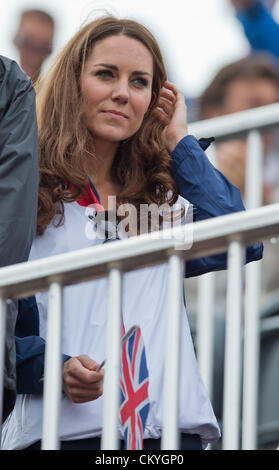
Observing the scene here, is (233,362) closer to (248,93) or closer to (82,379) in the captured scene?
(82,379)

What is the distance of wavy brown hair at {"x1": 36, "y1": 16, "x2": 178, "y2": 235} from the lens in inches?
146

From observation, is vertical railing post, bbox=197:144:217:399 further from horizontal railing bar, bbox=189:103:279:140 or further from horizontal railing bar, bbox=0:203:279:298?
horizontal railing bar, bbox=0:203:279:298

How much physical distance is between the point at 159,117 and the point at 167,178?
0.26m

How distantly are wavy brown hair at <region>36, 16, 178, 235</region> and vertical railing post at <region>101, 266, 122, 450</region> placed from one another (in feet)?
2.18

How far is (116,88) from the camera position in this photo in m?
3.75

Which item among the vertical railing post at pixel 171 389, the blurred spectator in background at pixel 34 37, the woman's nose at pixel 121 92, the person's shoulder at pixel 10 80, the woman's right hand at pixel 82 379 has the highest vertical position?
the blurred spectator in background at pixel 34 37

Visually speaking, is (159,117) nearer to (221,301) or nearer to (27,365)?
(27,365)

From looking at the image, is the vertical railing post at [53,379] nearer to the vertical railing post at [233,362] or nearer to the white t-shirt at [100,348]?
the white t-shirt at [100,348]

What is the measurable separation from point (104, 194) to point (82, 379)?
75 centimetres

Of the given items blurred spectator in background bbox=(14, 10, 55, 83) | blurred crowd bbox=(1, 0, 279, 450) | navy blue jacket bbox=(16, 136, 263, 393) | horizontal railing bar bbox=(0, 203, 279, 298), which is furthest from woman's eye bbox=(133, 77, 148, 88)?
blurred spectator in background bbox=(14, 10, 55, 83)


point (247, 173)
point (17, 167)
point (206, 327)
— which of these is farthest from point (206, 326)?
point (17, 167)

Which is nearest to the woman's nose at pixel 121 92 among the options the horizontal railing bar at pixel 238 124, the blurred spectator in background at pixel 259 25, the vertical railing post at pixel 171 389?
the vertical railing post at pixel 171 389

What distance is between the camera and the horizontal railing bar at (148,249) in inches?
118

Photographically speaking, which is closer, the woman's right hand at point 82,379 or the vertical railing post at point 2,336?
the vertical railing post at point 2,336
